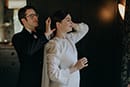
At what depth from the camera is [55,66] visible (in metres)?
2.29

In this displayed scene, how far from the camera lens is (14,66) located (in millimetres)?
4223

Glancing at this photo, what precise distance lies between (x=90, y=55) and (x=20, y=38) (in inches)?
68.1

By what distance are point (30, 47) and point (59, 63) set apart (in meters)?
0.24

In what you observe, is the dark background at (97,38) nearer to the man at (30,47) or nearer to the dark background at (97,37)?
the dark background at (97,37)

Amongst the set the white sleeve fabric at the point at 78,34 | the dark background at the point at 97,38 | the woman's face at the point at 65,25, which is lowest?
the dark background at the point at 97,38

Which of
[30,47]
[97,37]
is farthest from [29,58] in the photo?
[97,37]

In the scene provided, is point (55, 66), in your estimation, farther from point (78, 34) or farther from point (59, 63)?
point (78, 34)

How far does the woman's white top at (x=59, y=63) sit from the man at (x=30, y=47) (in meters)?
0.08

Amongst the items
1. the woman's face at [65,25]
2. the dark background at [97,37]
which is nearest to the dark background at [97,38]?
the dark background at [97,37]

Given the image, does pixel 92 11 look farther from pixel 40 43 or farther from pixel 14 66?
pixel 40 43

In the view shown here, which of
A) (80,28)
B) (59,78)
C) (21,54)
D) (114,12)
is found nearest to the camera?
(59,78)

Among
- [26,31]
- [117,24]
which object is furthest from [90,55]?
[26,31]

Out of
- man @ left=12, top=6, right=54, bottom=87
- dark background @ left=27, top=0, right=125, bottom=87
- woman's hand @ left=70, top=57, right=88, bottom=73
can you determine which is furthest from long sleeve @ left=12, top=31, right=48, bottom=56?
dark background @ left=27, top=0, right=125, bottom=87

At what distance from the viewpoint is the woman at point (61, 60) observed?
229 cm
